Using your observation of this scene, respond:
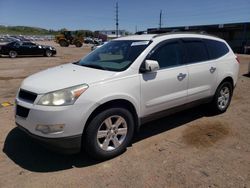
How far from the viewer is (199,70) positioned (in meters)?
5.03

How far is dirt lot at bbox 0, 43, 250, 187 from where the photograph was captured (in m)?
3.36

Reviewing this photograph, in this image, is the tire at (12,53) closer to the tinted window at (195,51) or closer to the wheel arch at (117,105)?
the tinted window at (195,51)

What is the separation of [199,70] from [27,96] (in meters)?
3.07

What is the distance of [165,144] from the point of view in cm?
443

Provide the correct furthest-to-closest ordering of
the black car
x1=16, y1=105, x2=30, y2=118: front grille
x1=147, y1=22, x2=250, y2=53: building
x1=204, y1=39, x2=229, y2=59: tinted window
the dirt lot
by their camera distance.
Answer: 1. x1=147, y1=22, x2=250, y2=53: building
2. the black car
3. x1=204, y1=39, x2=229, y2=59: tinted window
4. x1=16, y1=105, x2=30, y2=118: front grille
5. the dirt lot

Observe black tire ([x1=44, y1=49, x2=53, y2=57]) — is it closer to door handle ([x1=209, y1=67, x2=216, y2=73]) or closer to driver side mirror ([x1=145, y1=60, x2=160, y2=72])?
door handle ([x1=209, y1=67, x2=216, y2=73])

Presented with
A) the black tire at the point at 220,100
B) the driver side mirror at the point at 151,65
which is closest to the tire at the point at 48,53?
the black tire at the point at 220,100

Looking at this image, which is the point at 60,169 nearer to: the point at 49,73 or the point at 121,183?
the point at 121,183

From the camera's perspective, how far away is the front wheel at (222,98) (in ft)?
18.6

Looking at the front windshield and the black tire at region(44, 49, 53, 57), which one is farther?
the black tire at region(44, 49, 53, 57)


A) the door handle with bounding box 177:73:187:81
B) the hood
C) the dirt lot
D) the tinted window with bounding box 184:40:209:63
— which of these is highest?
the tinted window with bounding box 184:40:209:63

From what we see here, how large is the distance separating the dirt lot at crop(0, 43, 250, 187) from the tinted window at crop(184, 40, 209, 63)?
130 cm

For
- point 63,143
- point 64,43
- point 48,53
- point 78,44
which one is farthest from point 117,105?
point 64,43

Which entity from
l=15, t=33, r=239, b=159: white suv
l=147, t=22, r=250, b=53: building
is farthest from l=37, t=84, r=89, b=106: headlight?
l=147, t=22, r=250, b=53: building
